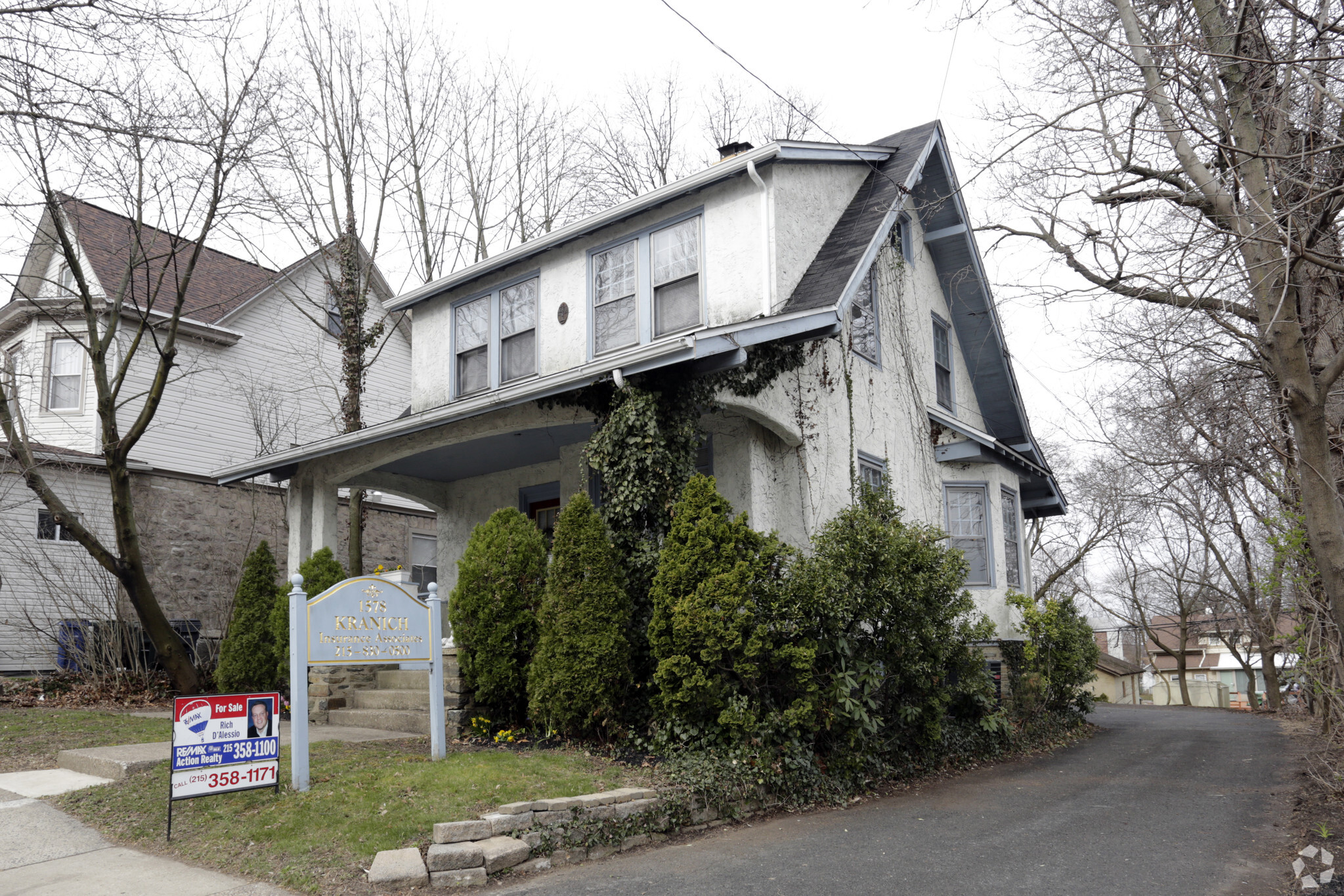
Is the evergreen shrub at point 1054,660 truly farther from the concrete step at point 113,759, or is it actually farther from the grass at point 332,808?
the concrete step at point 113,759

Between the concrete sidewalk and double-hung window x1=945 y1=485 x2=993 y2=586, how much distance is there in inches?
445

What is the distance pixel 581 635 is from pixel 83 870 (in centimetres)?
388

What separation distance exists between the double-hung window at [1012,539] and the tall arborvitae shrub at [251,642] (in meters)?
11.1

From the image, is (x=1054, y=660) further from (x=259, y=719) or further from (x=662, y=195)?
(x=259, y=719)

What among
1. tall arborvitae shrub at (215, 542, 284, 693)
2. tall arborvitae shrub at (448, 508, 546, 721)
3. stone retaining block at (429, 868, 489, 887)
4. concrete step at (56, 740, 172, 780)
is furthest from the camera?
tall arborvitae shrub at (215, 542, 284, 693)

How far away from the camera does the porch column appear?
1259cm

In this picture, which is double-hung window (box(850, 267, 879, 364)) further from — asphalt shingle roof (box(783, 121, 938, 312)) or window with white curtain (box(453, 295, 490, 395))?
window with white curtain (box(453, 295, 490, 395))

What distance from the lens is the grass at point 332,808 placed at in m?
5.55

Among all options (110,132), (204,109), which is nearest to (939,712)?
(110,132)

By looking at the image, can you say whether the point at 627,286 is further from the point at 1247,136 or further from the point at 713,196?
the point at 1247,136

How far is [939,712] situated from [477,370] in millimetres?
8203

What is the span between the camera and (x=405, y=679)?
10781 millimetres

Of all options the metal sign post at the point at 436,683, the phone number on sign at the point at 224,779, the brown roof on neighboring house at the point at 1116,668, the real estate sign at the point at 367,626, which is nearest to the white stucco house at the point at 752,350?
the metal sign post at the point at 436,683

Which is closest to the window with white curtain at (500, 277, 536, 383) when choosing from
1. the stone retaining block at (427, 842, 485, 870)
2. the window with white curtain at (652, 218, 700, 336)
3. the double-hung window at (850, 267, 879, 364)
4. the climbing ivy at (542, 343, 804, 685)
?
the window with white curtain at (652, 218, 700, 336)
